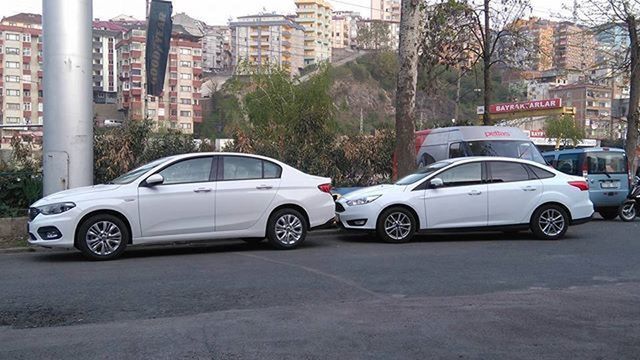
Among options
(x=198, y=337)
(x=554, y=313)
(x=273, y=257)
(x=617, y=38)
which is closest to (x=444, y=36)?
(x=617, y=38)

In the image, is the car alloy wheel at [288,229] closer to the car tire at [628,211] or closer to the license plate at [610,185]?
the license plate at [610,185]

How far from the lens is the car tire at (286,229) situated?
1011cm

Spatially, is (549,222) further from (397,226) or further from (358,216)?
(358,216)

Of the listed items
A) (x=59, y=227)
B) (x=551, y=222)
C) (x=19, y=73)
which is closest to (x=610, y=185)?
(x=551, y=222)

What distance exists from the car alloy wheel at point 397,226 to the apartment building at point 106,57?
61.5m

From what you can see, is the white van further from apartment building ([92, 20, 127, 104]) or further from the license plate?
apartment building ([92, 20, 127, 104])

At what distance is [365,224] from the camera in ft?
35.9

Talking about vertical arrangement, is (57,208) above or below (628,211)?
above

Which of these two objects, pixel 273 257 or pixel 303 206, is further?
pixel 303 206

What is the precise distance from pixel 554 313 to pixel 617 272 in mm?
2681

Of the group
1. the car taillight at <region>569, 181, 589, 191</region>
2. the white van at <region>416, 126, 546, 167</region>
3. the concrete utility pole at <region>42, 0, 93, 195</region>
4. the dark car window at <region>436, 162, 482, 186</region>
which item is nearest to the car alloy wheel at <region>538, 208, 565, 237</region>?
the car taillight at <region>569, 181, 589, 191</region>

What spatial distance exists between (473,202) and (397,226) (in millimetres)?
1419

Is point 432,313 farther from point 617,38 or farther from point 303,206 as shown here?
point 617,38

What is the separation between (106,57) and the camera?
71.2 meters
